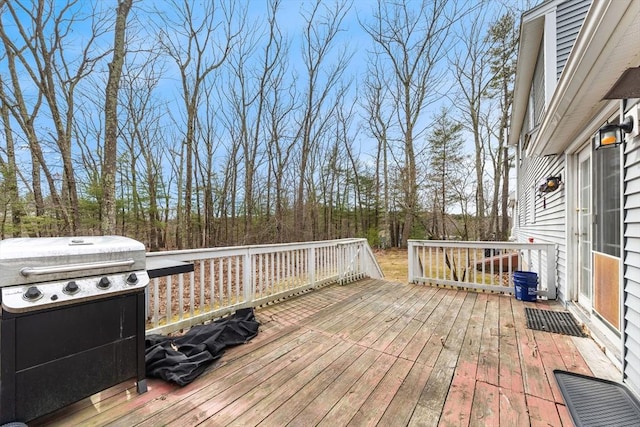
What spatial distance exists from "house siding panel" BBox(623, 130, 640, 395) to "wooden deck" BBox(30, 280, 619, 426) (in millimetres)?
300

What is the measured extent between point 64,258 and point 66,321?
1.22 feet


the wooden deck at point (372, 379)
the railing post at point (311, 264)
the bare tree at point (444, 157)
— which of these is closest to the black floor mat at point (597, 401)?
the wooden deck at point (372, 379)

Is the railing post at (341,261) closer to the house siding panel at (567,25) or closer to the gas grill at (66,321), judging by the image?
the gas grill at (66,321)

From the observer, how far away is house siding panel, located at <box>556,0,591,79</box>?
463 cm

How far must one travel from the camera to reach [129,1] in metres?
4.53

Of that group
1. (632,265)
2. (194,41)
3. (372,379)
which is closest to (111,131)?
(372,379)

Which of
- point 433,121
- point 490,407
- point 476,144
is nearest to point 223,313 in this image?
point 490,407

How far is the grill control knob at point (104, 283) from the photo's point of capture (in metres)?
1.71

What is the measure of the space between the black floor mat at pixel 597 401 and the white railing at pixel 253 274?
10.5 feet

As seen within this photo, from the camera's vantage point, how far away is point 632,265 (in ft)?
Result: 6.57

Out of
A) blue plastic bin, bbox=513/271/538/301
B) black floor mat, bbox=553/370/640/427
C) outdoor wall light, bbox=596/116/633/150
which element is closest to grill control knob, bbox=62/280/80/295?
black floor mat, bbox=553/370/640/427

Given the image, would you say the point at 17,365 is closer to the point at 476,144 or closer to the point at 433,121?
the point at 476,144

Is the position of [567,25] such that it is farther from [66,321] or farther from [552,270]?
[66,321]

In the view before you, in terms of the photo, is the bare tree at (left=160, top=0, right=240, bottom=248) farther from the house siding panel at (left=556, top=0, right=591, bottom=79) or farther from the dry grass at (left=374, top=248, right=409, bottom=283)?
the house siding panel at (left=556, top=0, right=591, bottom=79)
